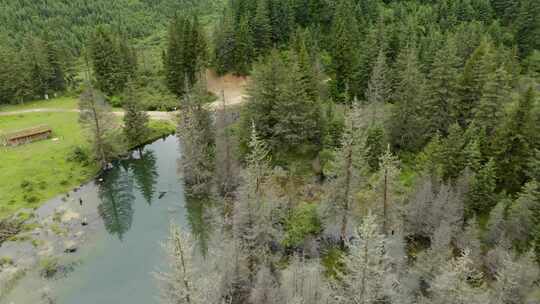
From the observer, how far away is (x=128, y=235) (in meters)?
45.8

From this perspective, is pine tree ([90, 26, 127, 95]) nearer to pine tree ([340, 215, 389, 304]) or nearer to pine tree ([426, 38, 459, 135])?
pine tree ([426, 38, 459, 135])

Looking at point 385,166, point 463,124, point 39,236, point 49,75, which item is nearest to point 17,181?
point 39,236

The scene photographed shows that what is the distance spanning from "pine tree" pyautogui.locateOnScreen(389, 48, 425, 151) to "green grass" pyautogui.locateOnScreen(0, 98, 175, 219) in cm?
3634

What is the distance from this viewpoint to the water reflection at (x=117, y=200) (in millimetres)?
47625

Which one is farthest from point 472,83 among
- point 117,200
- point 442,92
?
point 117,200

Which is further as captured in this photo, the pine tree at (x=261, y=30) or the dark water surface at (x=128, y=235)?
the pine tree at (x=261, y=30)

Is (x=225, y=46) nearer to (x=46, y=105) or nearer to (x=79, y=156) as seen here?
(x=79, y=156)

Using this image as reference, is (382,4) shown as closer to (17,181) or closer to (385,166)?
A: (385,166)

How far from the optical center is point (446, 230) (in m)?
33.5

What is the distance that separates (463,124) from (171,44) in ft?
174

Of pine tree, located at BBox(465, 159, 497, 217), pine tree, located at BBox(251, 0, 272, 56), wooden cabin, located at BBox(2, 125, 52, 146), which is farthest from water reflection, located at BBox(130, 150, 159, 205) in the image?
pine tree, located at BBox(465, 159, 497, 217)

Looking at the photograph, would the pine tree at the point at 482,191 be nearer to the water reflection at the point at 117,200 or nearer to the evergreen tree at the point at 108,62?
the water reflection at the point at 117,200

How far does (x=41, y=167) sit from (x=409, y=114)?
4845cm

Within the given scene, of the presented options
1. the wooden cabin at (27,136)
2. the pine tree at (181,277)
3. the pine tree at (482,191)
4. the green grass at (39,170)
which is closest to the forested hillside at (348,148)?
the pine tree at (181,277)
